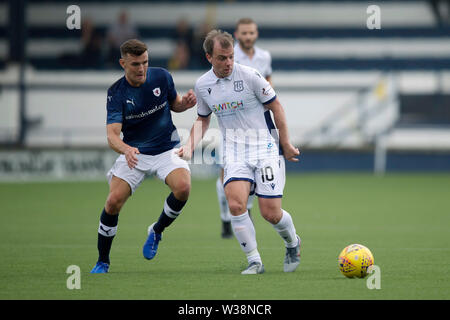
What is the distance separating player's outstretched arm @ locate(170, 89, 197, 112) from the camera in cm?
761

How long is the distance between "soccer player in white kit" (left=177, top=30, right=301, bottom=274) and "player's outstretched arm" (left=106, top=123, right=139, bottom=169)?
41 centimetres

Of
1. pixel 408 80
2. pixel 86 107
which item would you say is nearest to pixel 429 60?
pixel 408 80

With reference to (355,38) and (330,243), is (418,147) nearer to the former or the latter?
(355,38)

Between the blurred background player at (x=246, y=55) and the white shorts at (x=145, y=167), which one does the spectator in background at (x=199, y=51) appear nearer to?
the blurred background player at (x=246, y=55)

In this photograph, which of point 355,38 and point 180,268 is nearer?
point 180,268

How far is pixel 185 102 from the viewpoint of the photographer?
766cm

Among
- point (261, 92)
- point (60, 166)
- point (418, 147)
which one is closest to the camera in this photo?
point (261, 92)

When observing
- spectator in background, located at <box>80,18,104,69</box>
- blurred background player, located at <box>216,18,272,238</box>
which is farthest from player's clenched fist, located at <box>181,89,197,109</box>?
spectator in background, located at <box>80,18,104,69</box>

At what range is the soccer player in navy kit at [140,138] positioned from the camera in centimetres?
740

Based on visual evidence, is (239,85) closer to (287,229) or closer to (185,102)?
(185,102)

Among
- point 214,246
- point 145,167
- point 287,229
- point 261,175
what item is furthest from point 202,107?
point 214,246

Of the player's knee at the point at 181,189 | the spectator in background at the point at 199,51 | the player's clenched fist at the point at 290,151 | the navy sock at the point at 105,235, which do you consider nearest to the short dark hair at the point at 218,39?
the player's clenched fist at the point at 290,151

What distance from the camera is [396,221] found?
41.5ft

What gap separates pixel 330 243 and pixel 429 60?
1906 centimetres
